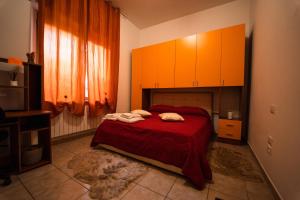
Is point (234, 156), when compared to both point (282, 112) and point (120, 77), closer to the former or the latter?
point (282, 112)

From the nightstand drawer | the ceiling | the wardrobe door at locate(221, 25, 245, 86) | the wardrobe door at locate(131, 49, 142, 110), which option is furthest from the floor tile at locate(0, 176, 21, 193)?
the ceiling

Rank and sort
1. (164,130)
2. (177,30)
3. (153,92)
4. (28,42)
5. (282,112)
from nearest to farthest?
(282,112), (164,130), (28,42), (177,30), (153,92)

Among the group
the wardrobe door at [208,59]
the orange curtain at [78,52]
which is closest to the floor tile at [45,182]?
the orange curtain at [78,52]

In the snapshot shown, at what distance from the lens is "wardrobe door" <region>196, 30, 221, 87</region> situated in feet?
8.64

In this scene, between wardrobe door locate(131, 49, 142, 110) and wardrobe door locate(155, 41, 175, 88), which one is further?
wardrobe door locate(131, 49, 142, 110)

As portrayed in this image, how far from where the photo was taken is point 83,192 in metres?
1.21

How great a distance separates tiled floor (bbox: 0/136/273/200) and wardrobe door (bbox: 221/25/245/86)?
1.81 m

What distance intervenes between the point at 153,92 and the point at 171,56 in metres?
1.20

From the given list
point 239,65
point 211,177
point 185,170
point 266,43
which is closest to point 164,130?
point 185,170

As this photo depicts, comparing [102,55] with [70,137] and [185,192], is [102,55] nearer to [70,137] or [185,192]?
[70,137]

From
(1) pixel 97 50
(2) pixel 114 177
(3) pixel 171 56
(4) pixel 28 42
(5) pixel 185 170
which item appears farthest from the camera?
(3) pixel 171 56

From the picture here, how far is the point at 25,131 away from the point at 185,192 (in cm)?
196

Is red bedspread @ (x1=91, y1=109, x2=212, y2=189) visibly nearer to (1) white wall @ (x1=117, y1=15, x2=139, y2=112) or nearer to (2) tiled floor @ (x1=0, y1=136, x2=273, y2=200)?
(2) tiled floor @ (x1=0, y1=136, x2=273, y2=200)

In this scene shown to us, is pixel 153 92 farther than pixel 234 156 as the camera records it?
Yes
